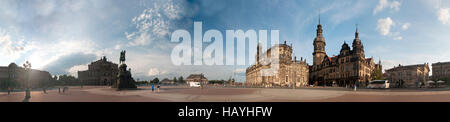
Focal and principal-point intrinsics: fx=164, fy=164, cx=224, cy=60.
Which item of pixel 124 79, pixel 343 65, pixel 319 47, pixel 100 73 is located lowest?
pixel 100 73

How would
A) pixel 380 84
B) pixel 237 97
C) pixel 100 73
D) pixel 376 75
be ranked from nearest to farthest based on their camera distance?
pixel 237 97
pixel 380 84
pixel 376 75
pixel 100 73

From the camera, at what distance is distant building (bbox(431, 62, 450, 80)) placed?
57312 millimetres

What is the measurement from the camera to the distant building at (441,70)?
5731cm

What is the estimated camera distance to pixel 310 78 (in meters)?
73.7

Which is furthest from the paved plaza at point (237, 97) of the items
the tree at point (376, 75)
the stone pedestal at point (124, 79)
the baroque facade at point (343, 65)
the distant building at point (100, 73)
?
the distant building at point (100, 73)

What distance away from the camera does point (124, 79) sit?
26.6 meters

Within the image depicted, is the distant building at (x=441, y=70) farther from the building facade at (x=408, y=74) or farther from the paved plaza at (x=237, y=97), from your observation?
the paved plaza at (x=237, y=97)

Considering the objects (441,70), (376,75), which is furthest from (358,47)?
(441,70)

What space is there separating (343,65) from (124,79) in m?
61.5

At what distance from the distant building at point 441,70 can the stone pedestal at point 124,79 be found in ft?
306

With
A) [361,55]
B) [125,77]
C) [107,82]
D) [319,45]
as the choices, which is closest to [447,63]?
[361,55]

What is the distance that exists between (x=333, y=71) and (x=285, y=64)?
18086mm

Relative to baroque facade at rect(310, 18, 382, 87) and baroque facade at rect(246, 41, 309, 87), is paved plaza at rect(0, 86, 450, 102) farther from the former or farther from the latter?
baroque facade at rect(246, 41, 309, 87)

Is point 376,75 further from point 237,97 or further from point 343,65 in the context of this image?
point 237,97
